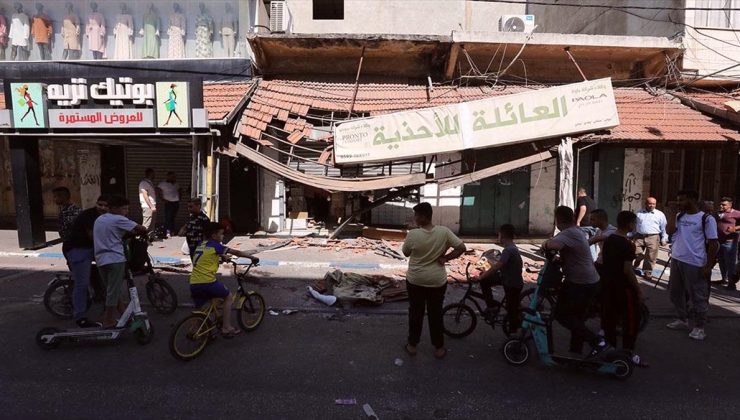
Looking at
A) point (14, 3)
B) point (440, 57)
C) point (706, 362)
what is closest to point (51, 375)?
point (706, 362)

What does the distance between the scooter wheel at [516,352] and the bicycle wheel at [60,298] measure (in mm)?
5633

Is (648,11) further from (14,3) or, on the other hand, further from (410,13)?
(14,3)

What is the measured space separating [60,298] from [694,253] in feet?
26.9

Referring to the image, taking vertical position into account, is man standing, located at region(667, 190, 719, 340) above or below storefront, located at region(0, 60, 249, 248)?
below

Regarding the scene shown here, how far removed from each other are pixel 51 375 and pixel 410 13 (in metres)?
13.4

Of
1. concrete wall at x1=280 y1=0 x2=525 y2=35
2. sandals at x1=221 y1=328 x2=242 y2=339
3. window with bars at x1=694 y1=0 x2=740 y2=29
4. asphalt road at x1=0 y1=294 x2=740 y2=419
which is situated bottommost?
asphalt road at x1=0 y1=294 x2=740 y2=419

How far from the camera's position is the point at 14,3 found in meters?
12.3

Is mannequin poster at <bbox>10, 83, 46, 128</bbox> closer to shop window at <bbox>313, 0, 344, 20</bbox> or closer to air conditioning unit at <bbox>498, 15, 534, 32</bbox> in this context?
shop window at <bbox>313, 0, 344, 20</bbox>

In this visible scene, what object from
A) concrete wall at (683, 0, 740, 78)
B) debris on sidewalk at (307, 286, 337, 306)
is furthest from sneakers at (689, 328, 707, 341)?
concrete wall at (683, 0, 740, 78)

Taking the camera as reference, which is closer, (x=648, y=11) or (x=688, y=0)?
(x=688, y=0)

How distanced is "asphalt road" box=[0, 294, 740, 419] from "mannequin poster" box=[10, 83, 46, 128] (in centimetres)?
614

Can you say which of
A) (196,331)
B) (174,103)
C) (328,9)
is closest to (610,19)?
(328,9)

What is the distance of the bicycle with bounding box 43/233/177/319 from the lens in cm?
579

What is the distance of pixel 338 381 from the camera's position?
14.0 ft
